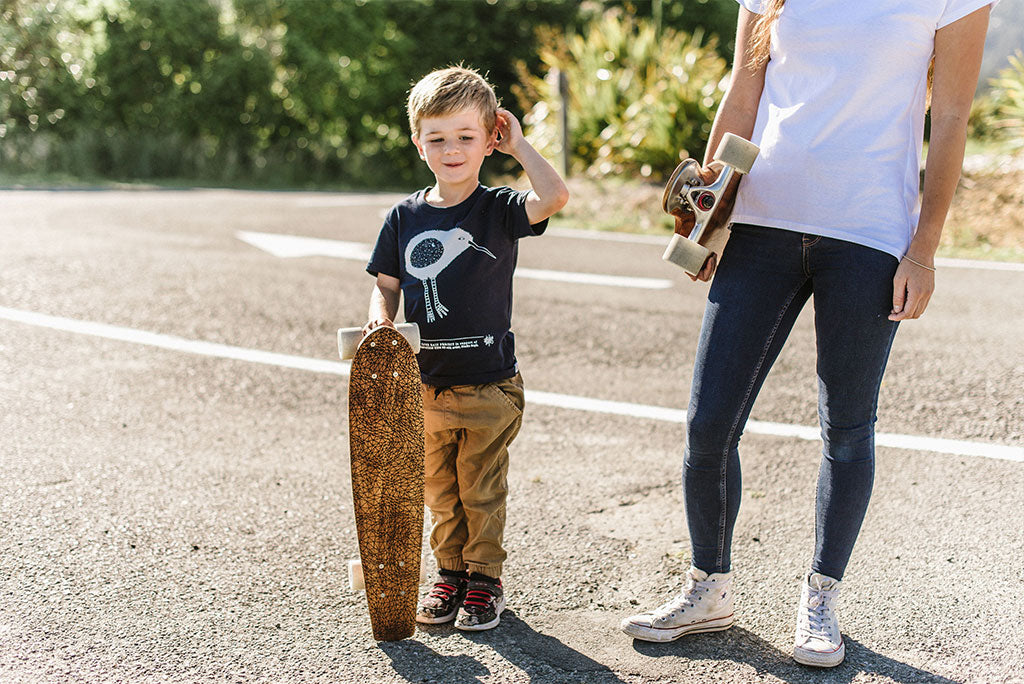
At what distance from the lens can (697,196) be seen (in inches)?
108

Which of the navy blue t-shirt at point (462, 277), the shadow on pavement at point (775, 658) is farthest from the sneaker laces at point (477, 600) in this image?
the navy blue t-shirt at point (462, 277)

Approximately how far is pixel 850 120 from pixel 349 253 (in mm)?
6668

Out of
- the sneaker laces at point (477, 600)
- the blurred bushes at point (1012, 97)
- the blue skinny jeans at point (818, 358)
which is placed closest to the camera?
the blue skinny jeans at point (818, 358)

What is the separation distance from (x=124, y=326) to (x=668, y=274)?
3978 millimetres

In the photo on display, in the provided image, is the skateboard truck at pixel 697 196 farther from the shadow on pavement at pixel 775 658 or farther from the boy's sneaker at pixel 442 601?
the boy's sneaker at pixel 442 601

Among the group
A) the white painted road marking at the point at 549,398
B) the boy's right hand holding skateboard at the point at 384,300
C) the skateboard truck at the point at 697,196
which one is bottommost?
the white painted road marking at the point at 549,398

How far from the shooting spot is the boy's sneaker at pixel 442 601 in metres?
3.00

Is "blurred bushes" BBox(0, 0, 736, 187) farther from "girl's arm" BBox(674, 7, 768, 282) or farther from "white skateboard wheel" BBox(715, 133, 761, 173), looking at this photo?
"white skateboard wheel" BBox(715, 133, 761, 173)

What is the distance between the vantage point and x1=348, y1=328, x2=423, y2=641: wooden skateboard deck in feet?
9.04

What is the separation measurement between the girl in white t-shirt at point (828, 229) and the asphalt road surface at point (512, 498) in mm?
321

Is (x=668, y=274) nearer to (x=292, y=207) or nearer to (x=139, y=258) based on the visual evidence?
(x=139, y=258)

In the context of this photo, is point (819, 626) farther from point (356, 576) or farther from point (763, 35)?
point (763, 35)

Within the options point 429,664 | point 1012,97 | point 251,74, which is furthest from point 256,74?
point 429,664

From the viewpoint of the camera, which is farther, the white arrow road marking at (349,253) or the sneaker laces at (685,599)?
A: the white arrow road marking at (349,253)
